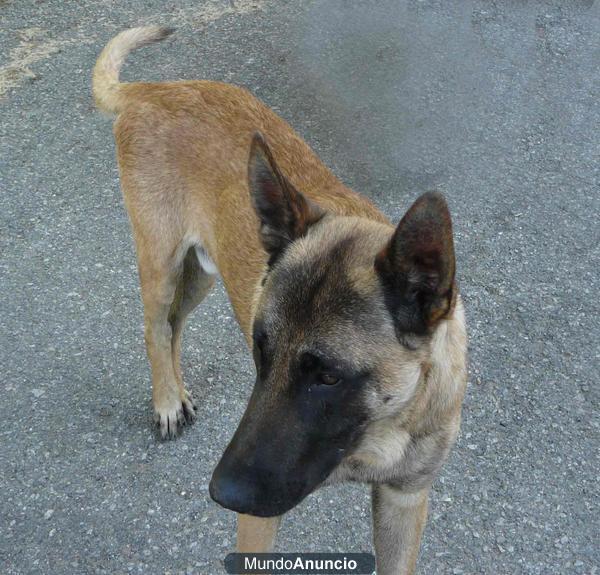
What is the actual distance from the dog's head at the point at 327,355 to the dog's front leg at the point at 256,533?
2.17ft

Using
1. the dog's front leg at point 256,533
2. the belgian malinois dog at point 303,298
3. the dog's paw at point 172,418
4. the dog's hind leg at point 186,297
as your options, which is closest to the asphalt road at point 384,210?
the dog's paw at point 172,418

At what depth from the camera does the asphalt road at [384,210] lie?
11.3 ft

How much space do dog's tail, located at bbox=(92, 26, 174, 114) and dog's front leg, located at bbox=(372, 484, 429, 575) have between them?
7.47 ft

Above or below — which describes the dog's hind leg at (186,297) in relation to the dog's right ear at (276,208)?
below

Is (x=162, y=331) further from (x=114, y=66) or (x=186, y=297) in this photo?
(x=114, y=66)

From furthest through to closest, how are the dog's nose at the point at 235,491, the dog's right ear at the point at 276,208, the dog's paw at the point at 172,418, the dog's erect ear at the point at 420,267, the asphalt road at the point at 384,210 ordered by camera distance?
the dog's paw at the point at 172,418, the asphalt road at the point at 384,210, the dog's right ear at the point at 276,208, the dog's nose at the point at 235,491, the dog's erect ear at the point at 420,267

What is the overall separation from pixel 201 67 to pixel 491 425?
13.6 feet

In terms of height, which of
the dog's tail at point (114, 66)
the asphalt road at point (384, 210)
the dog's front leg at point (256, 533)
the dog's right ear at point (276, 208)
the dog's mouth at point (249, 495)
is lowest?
the asphalt road at point (384, 210)

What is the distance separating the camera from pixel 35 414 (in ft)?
12.7

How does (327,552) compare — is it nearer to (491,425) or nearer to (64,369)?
(491,425)

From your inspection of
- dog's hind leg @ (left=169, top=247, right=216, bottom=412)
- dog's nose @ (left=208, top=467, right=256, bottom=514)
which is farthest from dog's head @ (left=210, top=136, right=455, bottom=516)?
dog's hind leg @ (left=169, top=247, right=216, bottom=412)

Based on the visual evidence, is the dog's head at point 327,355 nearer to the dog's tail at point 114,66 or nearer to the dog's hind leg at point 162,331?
the dog's hind leg at point 162,331

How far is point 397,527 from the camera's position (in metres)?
3.04

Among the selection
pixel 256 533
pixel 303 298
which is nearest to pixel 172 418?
pixel 256 533
